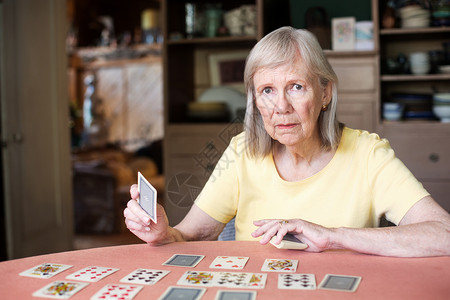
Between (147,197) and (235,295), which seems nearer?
(235,295)

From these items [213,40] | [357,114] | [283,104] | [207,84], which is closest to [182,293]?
[283,104]

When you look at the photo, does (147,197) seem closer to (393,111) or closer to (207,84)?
(393,111)

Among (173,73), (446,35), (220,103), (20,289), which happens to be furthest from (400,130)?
(20,289)

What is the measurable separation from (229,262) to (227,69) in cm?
260

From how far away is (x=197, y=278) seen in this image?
3.69 ft

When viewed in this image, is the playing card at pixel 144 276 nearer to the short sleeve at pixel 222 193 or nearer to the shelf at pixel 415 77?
the short sleeve at pixel 222 193

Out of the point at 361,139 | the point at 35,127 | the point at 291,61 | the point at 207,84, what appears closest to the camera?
the point at 291,61

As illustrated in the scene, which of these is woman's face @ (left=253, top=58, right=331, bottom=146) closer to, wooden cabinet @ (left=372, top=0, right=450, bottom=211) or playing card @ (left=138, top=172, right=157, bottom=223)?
playing card @ (left=138, top=172, right=157, bottom=223)

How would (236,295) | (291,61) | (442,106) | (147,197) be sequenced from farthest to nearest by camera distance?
(442,106)
(291,61)
(147,197)
(236,295)

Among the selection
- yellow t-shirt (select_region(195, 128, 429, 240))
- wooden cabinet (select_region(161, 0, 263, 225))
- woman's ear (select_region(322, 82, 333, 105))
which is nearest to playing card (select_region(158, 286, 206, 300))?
yellow t-shirt (select_region(195, 128, 429, 240))

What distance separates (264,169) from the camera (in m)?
1.64

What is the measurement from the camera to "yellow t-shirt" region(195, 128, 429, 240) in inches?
58.2

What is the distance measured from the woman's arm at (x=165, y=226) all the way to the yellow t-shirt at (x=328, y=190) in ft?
0.11

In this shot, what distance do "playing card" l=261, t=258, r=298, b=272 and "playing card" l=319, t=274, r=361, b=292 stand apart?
97mm
